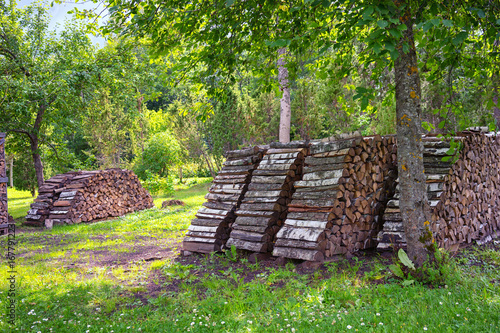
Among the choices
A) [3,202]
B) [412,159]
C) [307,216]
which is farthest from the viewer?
[3,202]

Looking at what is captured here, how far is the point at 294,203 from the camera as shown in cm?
564

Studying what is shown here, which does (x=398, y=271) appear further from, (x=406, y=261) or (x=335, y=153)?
(x=335, y=153)

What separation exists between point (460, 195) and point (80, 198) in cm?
1160

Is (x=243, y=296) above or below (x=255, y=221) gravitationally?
below

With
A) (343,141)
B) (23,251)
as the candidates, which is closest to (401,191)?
(343,141)

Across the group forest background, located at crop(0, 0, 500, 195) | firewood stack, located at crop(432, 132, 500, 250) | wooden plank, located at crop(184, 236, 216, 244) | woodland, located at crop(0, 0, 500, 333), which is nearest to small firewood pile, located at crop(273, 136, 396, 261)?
woodland, located at crop(0, 0, 500, 333)

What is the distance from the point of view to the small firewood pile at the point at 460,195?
5461mm

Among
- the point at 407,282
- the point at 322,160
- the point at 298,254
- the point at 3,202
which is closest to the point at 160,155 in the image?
the point at 3,202

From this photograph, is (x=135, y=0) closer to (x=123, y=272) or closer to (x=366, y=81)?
(x=123, y=272)

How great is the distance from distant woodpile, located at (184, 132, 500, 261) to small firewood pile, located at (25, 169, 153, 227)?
7366 mm

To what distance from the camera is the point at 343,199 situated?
5.41m

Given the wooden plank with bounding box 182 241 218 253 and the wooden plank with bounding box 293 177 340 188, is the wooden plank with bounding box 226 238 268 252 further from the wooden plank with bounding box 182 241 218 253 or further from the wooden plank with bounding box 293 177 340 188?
the wooden plank with bounding box 293 177 340 188

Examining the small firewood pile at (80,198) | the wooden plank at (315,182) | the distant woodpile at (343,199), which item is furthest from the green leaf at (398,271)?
the small firewood pile at (80,198)

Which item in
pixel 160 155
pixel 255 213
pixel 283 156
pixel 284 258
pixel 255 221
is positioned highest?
pixel 160 155
